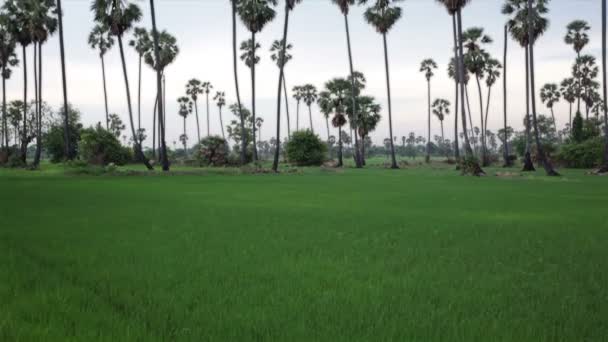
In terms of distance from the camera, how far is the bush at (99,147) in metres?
55.7

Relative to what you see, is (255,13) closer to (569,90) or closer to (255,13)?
(255,13)

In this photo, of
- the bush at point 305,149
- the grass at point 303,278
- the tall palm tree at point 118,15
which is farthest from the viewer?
the bush at point 305,149

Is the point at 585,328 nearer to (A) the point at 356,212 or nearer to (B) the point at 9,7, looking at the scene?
(A) the point at 356,212

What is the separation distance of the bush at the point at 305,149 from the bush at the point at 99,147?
26787 millimetres

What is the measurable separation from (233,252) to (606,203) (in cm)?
1613

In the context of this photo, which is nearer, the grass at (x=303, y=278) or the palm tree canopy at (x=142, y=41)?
the grass at (x=303, y=278)

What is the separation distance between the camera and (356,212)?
1384cm

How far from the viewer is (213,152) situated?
65.6 meters

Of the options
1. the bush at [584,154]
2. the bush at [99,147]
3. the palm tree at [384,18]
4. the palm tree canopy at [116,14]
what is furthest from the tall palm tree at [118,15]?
the bush at [584,154]

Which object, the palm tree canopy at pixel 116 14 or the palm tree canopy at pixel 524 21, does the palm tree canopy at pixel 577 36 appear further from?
the palm tree canopy at pixel 116 14

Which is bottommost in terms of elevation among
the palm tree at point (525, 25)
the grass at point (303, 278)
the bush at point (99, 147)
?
the grass at point (303, 278)

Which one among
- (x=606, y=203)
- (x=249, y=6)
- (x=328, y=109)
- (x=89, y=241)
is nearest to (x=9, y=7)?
(x=249, y=6)

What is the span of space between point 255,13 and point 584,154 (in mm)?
45777

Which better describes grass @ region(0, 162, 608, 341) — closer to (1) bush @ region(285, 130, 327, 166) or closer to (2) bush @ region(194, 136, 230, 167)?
(2) bush @ region(194, 136, 230, 167)
